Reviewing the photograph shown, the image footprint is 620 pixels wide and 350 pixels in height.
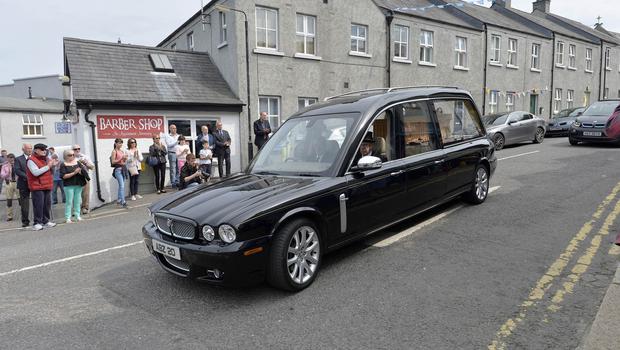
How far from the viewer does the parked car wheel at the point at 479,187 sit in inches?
279

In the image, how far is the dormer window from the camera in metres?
15.1

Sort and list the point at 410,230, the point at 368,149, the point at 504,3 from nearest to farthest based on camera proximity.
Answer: the point at 368,149
the point at 410,230
the point at 504,3

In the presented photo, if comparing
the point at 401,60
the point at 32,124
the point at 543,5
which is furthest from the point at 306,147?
the point at 543,5

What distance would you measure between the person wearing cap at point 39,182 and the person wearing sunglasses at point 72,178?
12.1 inches

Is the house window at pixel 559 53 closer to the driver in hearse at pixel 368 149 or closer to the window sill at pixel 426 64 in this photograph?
the window sill at pixel 426 64

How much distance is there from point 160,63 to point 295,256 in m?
13.2

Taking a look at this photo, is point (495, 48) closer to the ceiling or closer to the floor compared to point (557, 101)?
closer to the ceiling

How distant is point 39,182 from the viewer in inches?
352

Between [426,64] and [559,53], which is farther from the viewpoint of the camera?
[559,53]

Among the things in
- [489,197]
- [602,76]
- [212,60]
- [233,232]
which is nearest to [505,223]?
[489,197]

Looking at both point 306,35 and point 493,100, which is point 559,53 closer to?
point 493,100

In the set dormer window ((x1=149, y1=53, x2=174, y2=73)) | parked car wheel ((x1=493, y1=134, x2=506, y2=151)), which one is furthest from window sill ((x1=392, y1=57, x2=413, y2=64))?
dormer window ((x1=149, y1=53, x2=174, y2=73))

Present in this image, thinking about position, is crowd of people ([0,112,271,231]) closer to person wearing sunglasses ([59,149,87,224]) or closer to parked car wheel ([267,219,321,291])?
person wearing sunglasses ([59,149,87,224])

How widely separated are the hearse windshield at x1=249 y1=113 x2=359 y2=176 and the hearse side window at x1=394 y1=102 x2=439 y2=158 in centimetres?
77
